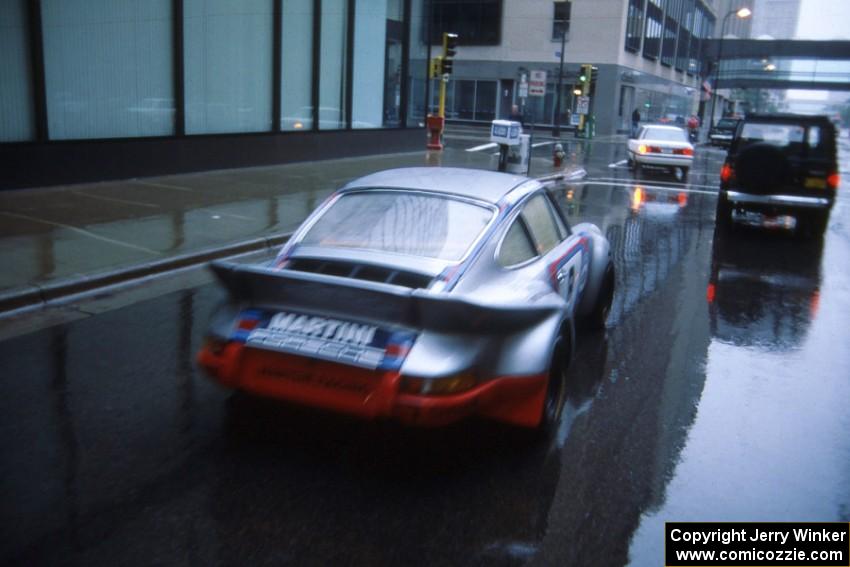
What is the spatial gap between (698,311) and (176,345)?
514cm

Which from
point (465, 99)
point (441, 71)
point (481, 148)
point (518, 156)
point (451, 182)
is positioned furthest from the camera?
point (465, 99)

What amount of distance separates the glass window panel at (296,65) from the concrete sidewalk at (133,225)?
11.6 feet

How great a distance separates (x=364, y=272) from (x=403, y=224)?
542 millimetres

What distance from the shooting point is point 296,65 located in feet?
65.2

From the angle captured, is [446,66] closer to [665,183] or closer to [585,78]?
[665,183]

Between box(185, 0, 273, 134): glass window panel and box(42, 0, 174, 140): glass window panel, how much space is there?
685 millimetres

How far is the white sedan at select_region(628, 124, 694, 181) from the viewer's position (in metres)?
23.6

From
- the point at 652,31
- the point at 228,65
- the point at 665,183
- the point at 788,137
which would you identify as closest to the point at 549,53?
the point at 652,31

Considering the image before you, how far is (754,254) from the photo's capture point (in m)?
11.7

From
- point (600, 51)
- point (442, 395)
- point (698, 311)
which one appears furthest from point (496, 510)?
point (600, 51)

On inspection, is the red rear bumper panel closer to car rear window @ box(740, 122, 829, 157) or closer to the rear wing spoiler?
the rear wing spoiler

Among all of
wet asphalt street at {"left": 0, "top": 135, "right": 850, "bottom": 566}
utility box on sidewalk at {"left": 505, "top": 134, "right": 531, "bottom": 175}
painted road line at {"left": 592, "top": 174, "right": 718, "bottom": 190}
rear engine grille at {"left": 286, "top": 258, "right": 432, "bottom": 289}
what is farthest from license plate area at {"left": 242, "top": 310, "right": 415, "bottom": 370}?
painted road line at {"left": 592, "top": 174, "right": 718, "bottom": 190}

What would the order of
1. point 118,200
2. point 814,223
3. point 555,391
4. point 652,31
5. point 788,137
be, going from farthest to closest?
point 652,31
point 814,223
point 788,137
point 118,200
point 555,391

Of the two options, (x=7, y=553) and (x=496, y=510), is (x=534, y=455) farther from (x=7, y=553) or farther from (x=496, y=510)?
(x=7, y=553)
